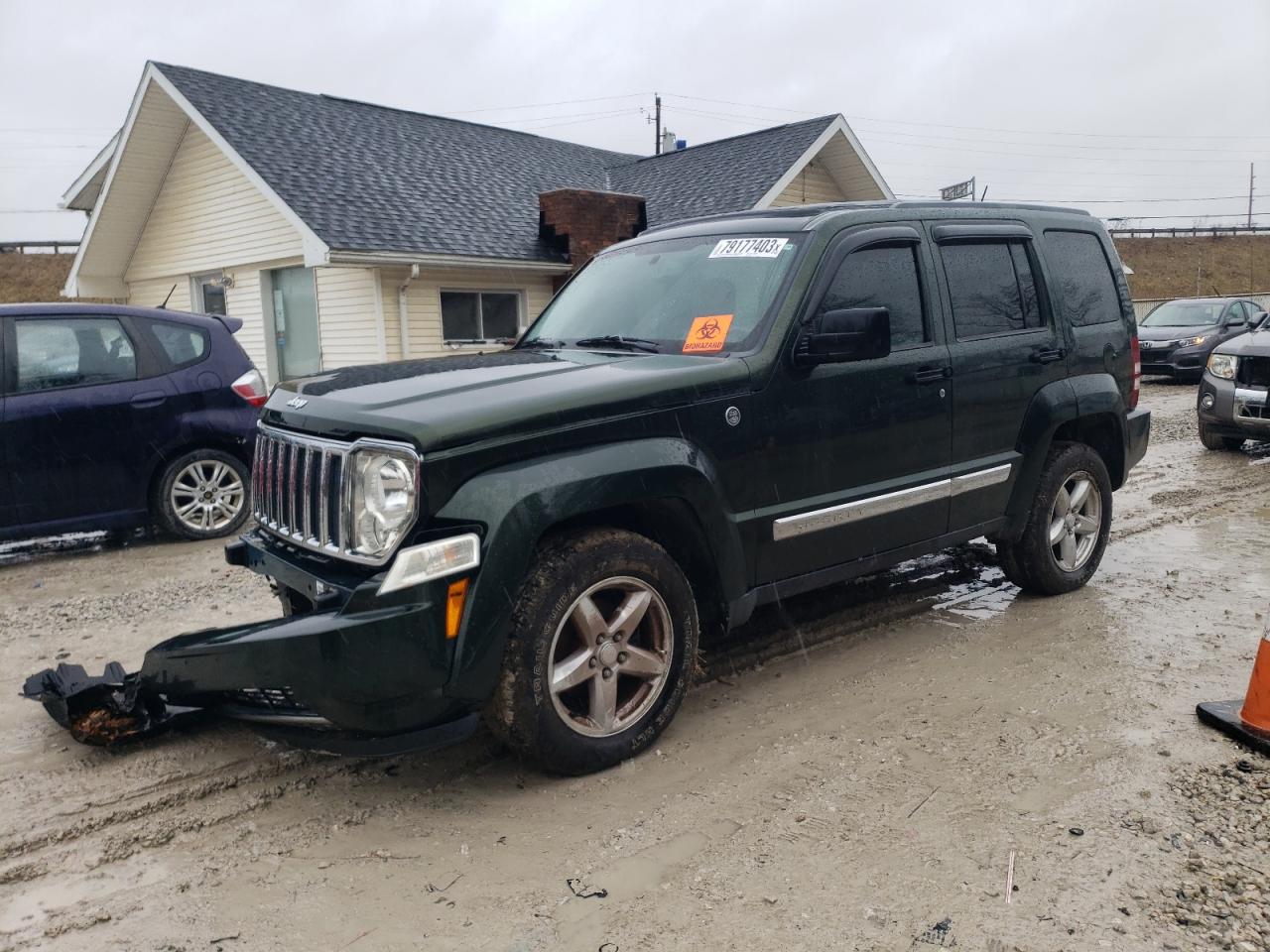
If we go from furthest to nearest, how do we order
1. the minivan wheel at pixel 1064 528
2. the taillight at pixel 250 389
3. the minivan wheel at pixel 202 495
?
the taillight at pixel 250 389, the minivan wheel at pixel 202 495, the minivan wheel at pixel 1064 528

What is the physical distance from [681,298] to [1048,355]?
2.15 m

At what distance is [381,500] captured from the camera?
11.0 ft

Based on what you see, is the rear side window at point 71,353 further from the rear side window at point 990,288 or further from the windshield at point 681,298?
the rear side window at point 990,288

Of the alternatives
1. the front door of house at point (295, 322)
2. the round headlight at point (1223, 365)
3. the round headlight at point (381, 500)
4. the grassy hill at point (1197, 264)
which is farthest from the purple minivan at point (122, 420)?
the grassy hill at point (1197, 264)

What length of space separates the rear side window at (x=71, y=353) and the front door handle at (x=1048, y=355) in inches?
242

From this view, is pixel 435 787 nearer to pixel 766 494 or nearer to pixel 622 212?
pixel 766 494

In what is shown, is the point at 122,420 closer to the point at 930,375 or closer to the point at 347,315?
the point at 930,375

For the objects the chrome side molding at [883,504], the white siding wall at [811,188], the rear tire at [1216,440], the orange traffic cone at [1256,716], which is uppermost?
the white siding wall at [811,188]

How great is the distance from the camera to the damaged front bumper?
3158 mm

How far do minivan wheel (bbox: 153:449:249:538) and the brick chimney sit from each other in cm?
926

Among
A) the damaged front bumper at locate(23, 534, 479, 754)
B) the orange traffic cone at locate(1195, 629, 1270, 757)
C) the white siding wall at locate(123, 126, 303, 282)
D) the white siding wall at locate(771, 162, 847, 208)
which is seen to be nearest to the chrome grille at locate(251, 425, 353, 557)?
the damaged front bumper at locate(23, 534, 479, 754)

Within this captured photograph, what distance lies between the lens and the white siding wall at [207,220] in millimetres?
16000

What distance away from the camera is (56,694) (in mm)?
4012

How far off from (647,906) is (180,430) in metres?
5.93
